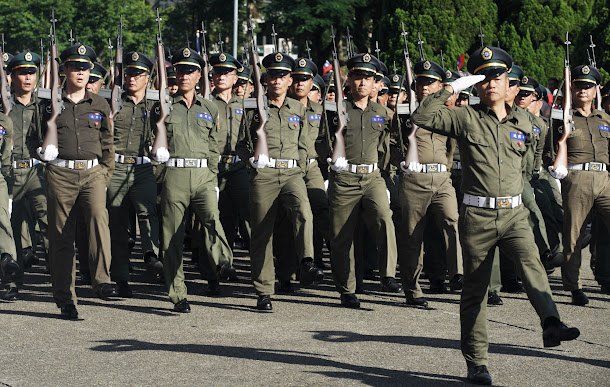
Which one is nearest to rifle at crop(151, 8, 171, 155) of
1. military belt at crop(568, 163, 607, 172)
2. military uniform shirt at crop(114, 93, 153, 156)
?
military uniform shirt at crop(114, 93, 153, 156)

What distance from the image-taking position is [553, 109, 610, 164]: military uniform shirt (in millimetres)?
10414

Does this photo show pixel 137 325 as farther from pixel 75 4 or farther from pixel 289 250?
pixel 75 4

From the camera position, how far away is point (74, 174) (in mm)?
9523

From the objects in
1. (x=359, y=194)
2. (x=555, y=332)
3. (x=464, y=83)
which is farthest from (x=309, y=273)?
(x=555, y=332)

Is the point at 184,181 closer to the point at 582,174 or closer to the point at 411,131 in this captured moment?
the point at 411,131

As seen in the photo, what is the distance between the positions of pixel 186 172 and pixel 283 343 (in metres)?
2.20

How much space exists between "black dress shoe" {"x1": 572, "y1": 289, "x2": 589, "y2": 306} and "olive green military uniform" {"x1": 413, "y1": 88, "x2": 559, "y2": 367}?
10.2 ft

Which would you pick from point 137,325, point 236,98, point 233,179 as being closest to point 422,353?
point 137,325

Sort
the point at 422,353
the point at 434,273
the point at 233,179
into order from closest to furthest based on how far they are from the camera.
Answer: the point at 422,353 < the point at 434,273 < the point at 233,179

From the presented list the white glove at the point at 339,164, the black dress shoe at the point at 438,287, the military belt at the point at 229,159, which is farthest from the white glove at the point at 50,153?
the black dress shoe at the point at 438,287

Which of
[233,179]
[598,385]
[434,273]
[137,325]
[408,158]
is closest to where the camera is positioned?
[598,385]

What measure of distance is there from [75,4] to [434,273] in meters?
39.1

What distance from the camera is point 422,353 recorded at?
7938mm

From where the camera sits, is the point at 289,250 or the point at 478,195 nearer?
the point at 478,195
